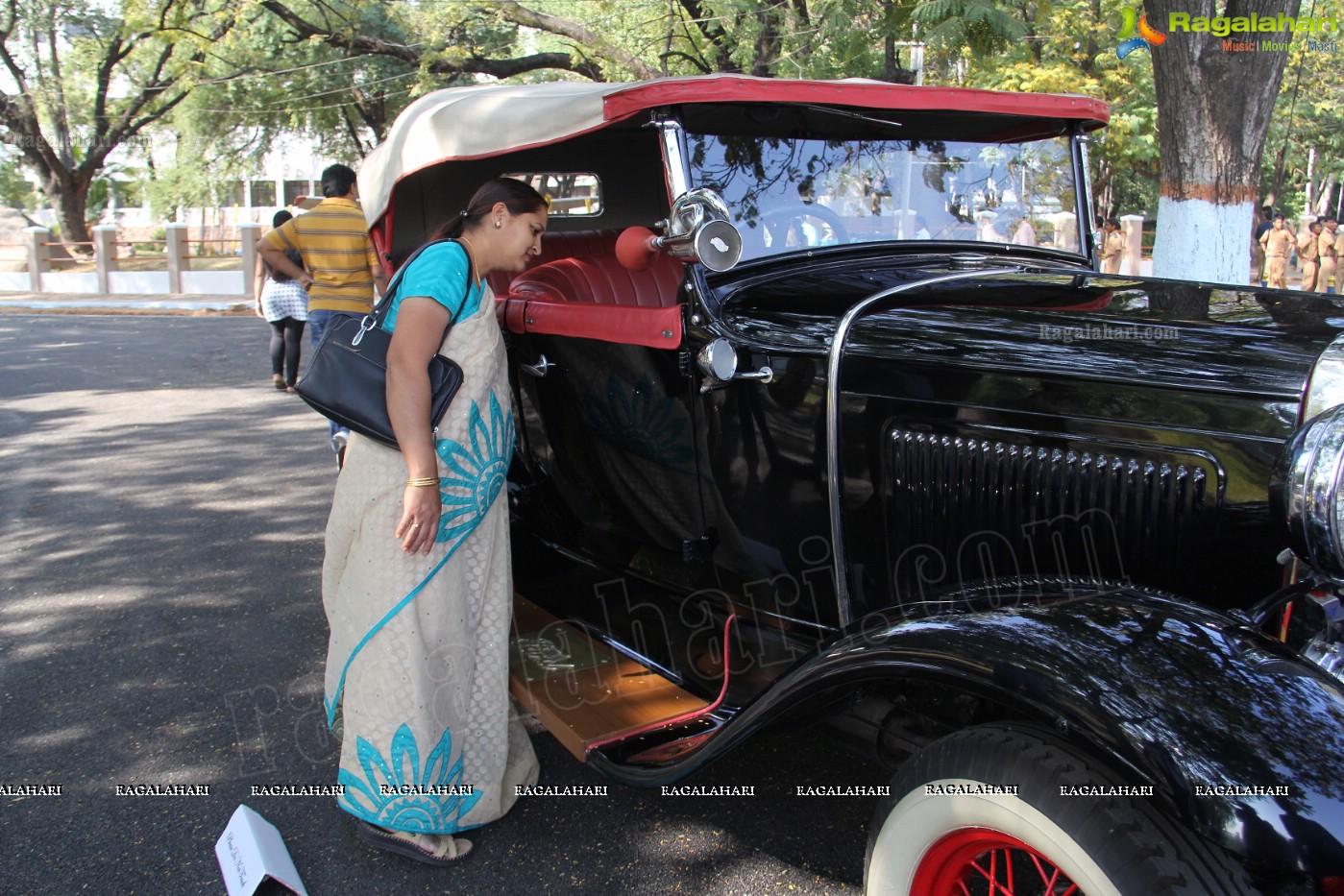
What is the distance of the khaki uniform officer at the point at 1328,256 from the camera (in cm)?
1388

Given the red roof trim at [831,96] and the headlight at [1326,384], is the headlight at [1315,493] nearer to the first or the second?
the headlight at [1326,384]

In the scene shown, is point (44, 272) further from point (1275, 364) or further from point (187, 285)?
point (1275, 364)

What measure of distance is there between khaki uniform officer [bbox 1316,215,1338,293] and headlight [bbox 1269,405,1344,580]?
47.9ft

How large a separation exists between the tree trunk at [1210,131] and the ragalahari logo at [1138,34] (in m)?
0.04

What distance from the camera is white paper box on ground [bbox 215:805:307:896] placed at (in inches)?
86.7

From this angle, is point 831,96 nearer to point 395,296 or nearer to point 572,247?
point 395,296

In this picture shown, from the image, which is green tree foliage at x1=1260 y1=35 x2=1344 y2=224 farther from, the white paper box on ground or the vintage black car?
the white paper box on ground

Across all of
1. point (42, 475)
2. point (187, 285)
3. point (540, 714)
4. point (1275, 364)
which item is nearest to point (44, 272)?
point (187, 285)

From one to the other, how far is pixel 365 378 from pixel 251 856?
1.06 m

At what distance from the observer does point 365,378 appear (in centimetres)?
225

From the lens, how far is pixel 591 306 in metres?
2.80

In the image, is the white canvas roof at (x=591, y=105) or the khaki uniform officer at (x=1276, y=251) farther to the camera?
the khaki uniform officer at (x=1276, y=251)

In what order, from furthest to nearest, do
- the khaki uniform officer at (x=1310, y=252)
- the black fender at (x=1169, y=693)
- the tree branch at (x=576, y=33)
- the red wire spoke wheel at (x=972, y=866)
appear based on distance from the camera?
the khaki uniform officer at (x=1310, y=252) → the tree branch at (x=576, y=33) → the red wire spoke wheel at (x=972, y=866) → the black fender at (x=1169, y=693)

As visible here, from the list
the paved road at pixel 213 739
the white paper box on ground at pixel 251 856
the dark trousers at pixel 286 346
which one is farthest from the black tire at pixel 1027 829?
the dark trousers at pixel 286 346
